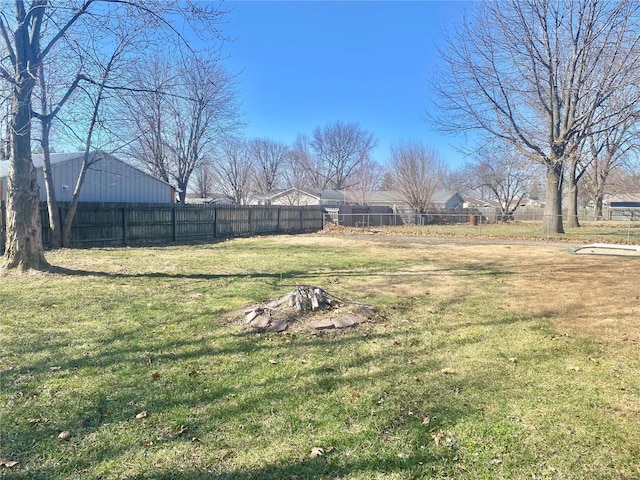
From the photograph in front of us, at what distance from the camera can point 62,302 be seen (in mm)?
5789

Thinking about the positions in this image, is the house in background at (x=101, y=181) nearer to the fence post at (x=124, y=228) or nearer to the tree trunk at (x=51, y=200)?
the fence post at (x=124, y=228)

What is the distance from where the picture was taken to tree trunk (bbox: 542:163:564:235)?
20875 mm

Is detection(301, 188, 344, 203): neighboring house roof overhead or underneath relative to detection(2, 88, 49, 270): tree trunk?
overhead

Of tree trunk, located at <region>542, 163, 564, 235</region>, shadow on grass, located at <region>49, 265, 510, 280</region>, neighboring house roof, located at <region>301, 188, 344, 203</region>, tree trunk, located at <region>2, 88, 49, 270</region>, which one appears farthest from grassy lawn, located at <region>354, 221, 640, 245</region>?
neighboring house roof, located at <region>301, 188, 344, 203</region>

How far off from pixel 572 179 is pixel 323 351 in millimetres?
31761

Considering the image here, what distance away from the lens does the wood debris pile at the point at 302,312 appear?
478 cm

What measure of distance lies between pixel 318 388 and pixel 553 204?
2232 cm

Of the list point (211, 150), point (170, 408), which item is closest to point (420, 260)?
point (170, 408)

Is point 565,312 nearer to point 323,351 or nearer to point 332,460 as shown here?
point 323,351

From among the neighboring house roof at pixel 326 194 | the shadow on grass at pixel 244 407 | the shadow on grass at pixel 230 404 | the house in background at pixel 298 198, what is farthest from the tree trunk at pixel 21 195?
the neighboring house roof at pixel 326 194

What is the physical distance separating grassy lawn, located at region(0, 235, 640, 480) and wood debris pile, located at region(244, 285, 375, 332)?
16 cm

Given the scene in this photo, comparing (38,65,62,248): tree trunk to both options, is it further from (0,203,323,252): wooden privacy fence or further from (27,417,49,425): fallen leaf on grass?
(27,417,49,425): fallen leaf on grass

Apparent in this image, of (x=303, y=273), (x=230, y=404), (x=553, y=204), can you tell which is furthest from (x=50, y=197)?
(x=553, y=204)

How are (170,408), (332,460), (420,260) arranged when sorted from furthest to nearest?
1. (420,260)
2. (170,408)
3. (332,460)
